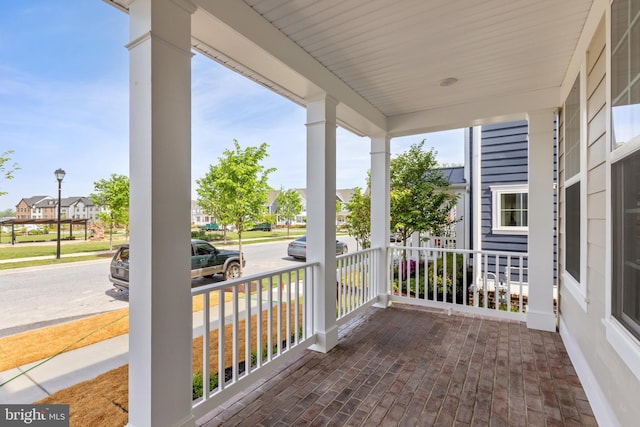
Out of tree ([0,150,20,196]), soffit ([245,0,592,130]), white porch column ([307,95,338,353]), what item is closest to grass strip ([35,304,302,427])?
tree ([0,150,20,196])

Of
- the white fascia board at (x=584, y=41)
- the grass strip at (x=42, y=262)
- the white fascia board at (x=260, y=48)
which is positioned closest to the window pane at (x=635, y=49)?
the white fascia board at (x=584, y=41)

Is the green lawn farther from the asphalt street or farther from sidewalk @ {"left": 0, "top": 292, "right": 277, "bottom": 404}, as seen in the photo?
sidewalk @ {"left": 0, "top": 292, "right": 277, "bottom": 404}

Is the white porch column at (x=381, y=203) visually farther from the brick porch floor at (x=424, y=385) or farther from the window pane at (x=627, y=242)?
the window pane at (x=627, y=242)

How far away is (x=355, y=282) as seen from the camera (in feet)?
12.7

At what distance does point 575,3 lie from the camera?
197 cm

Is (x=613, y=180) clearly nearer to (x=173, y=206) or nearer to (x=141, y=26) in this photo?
(x=173, y=206)

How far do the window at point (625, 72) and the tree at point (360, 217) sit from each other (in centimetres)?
420

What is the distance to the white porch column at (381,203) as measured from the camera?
4246 millimetres

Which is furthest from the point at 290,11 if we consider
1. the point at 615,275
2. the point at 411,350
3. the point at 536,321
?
the point at 536,321

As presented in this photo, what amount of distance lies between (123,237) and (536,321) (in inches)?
165

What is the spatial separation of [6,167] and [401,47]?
2.73 meters

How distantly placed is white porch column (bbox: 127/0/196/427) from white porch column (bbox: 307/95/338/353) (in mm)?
1480

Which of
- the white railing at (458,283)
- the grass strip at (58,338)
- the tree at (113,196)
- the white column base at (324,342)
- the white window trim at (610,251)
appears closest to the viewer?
the white window trim at (610,251)

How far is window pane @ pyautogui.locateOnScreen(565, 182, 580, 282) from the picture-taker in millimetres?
2549
